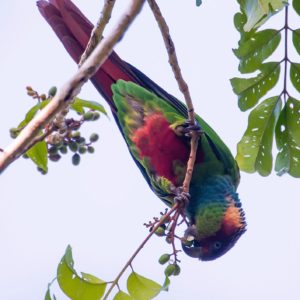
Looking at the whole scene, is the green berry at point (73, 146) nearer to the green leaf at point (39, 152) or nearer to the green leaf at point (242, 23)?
the green leaf at point (39, 152)

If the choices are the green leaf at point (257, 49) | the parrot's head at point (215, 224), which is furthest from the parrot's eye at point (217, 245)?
the green leaf at point (257, 49)

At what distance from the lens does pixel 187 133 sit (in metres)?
2.49

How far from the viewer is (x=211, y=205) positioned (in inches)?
102

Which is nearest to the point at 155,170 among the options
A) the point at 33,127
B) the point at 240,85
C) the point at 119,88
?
the point at 119,88

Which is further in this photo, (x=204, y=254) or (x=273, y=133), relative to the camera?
(x=204, y=254)

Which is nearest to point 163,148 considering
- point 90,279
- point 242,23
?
point 242,23

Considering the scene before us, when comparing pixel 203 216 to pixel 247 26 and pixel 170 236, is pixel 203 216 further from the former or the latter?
pixel 247 26

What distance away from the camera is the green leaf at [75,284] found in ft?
5.76

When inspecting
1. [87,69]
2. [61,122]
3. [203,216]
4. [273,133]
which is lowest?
[87,69]

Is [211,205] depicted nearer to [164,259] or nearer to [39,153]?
[164,259]

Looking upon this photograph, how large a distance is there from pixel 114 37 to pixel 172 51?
646 millimetres

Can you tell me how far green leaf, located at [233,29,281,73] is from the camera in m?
2.08

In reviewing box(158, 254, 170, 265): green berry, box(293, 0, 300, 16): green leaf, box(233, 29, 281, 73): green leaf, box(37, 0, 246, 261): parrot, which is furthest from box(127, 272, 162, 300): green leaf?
box(293, 0, 300, 16): green leaf

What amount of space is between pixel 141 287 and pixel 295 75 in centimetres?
156
